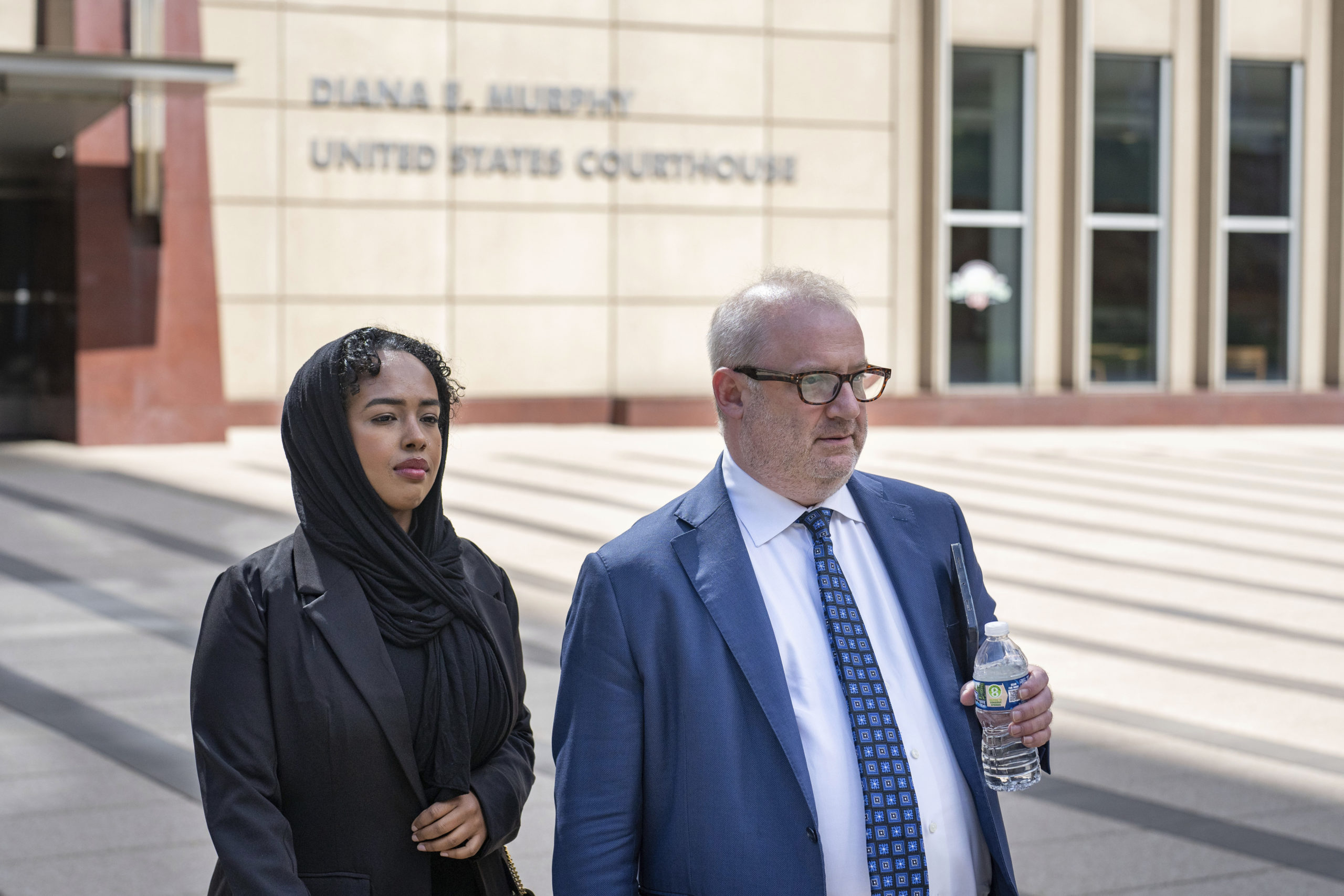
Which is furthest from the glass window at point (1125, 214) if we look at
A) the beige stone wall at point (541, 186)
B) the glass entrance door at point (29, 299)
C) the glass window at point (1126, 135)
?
the glass entrance door at point (29, 299)

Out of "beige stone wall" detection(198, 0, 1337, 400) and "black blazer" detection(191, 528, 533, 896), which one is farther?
"beige stone wall" detection(198, 0, 1337, 400)

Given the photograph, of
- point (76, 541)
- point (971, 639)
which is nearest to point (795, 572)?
point (971, 639)

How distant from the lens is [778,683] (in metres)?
2.59

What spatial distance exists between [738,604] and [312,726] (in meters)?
0.80

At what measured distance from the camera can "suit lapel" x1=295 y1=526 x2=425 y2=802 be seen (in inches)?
108

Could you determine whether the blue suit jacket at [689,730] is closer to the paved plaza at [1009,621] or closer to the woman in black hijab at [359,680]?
the woman in black hijab at [359,680]

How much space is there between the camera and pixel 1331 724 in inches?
258

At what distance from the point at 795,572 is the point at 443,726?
27.8 inches

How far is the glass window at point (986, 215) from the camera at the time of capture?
21391 millimetres

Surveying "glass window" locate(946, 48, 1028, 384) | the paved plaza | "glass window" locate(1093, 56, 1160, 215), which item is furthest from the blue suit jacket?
"glass window" locate(1093, 56, 1160, 215)

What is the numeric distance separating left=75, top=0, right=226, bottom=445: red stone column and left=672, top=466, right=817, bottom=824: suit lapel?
49.1ft

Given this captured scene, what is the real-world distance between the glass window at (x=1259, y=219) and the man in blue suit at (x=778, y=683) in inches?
831

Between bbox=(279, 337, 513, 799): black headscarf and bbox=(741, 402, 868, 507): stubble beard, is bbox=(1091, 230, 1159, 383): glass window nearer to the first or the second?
bbox=(741, 402, 868, 507): stubble beard

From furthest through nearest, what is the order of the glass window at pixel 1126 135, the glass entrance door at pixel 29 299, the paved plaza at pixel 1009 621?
the glass window at pixel 1126 135, the glass entrance door at pixel 29 299, the paved plaza at pixel 1009 621
